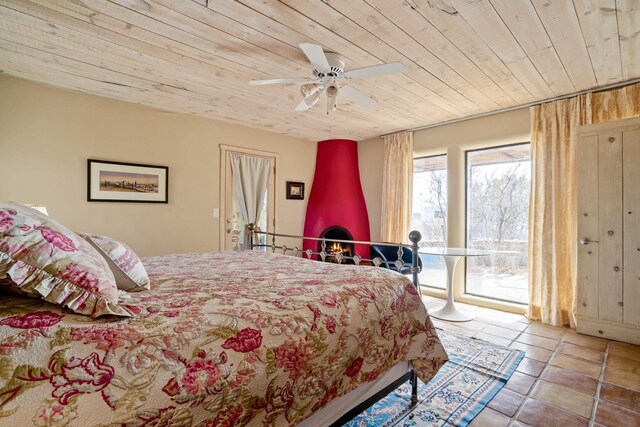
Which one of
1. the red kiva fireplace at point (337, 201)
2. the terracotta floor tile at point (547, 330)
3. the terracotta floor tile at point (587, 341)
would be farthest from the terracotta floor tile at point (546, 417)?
the red kiva fireplace at point (337, 201)

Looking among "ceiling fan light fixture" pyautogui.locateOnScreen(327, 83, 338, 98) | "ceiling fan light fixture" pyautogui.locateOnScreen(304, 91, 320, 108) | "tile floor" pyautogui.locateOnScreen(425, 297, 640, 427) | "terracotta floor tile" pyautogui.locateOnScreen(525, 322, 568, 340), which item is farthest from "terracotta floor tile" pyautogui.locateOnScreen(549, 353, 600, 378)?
"ceiling fan light fixture" pyautogui.locateOnScreen(304, 91, 320, 108)

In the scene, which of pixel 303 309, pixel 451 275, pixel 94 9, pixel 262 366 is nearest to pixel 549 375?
pixel 451 275

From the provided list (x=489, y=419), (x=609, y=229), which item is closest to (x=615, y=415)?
(x=489, y=419)

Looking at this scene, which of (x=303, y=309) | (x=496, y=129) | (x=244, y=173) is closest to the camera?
(x=303, y=309)

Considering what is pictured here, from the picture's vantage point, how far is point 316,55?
206cm

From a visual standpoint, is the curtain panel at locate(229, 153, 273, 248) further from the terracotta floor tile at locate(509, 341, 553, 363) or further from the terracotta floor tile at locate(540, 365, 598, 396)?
the terracotta floor tile at locate(540, 365, 598, 396)

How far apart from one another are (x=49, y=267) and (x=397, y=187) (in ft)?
14.3

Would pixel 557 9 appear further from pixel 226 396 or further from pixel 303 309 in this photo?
pixel 226 396

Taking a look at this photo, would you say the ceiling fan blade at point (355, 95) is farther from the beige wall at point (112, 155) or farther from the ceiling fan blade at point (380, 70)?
the beige wall at point (112, 155)

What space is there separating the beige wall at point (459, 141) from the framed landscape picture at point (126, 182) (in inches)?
125

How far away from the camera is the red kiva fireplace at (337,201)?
504 centimetres

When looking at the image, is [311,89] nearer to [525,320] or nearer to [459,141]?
[459,141]

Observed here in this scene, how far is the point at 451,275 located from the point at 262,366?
306 cm

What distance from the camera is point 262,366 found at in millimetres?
985
